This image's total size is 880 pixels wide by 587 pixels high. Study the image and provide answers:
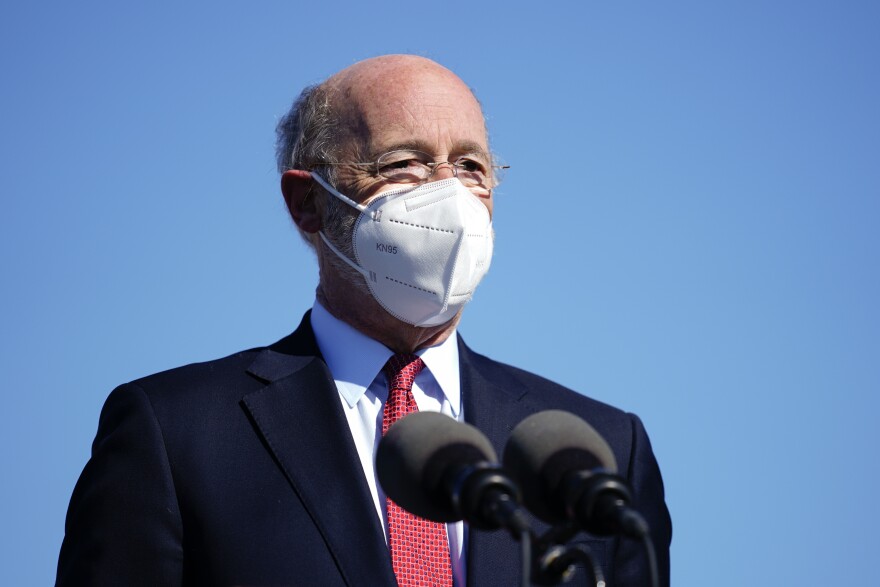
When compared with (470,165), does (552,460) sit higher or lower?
lower

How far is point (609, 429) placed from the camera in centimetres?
607

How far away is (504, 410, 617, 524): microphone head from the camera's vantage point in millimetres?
3141

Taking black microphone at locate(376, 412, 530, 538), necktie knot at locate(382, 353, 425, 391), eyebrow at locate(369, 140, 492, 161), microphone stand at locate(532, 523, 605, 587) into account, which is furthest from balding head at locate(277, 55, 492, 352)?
microphone stand at locate(532, 523, 605, 587)

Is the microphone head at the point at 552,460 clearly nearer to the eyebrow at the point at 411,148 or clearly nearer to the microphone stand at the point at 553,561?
the microphone stand at the point at 553,561

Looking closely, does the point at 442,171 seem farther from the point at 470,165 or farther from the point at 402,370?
the point at 402,370

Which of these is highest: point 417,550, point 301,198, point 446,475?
point 301,198

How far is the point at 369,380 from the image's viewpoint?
572 cm

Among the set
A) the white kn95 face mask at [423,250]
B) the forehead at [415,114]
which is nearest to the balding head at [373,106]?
the forehead at [415,114]

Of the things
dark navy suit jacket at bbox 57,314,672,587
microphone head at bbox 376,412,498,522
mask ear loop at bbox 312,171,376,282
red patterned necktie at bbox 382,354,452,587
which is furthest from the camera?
mask ear loop at bbox 312,171,376,282

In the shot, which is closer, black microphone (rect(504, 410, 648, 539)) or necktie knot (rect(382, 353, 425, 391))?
black microphone (rect(504, 410, 648, 539))

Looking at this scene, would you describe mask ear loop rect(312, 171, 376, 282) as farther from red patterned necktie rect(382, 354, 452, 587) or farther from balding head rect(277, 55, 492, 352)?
red patterned necktie rect(382, 354, 452, 587)

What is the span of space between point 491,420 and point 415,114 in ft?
5.29

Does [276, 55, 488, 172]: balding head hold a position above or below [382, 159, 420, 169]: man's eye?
above

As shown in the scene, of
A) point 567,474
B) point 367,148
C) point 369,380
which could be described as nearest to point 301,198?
point 367,148
